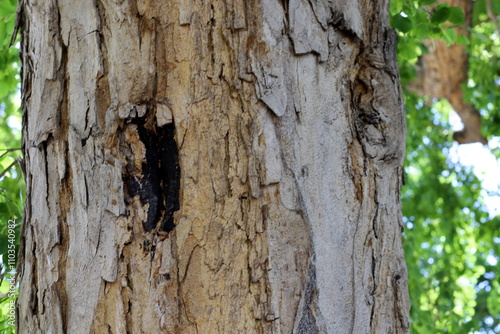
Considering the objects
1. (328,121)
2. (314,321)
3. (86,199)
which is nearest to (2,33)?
(86,199)

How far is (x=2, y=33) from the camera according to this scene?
2.03 meters

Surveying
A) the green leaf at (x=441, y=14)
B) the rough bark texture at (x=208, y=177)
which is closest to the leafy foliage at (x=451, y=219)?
the green leaf at (x=441, y=14)

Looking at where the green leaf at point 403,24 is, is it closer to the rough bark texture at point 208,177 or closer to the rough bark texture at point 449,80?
the rough bark texture at point 208,177

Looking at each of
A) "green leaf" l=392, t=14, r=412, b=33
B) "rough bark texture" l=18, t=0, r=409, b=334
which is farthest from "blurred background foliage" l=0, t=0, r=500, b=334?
"rough bark texture" l=18, t=0, r=409, b=334

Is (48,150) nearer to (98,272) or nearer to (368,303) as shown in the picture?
(98,272)

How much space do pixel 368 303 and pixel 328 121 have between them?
328mm

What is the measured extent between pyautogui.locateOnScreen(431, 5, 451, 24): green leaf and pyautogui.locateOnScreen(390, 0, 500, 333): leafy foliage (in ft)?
1.46

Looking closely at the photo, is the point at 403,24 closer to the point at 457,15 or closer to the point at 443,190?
the point at 457,15

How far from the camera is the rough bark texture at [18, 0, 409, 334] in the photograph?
0.91m

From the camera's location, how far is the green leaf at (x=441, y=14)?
192cm

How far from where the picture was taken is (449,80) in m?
4.30

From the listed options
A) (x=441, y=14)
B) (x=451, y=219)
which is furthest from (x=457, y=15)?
(x=451, y=219)

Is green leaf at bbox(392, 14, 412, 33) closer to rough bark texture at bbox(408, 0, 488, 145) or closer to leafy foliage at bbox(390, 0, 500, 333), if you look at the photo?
leafy foliage at bbox(390, 0, 500, 333)

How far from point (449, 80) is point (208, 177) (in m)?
3.80
